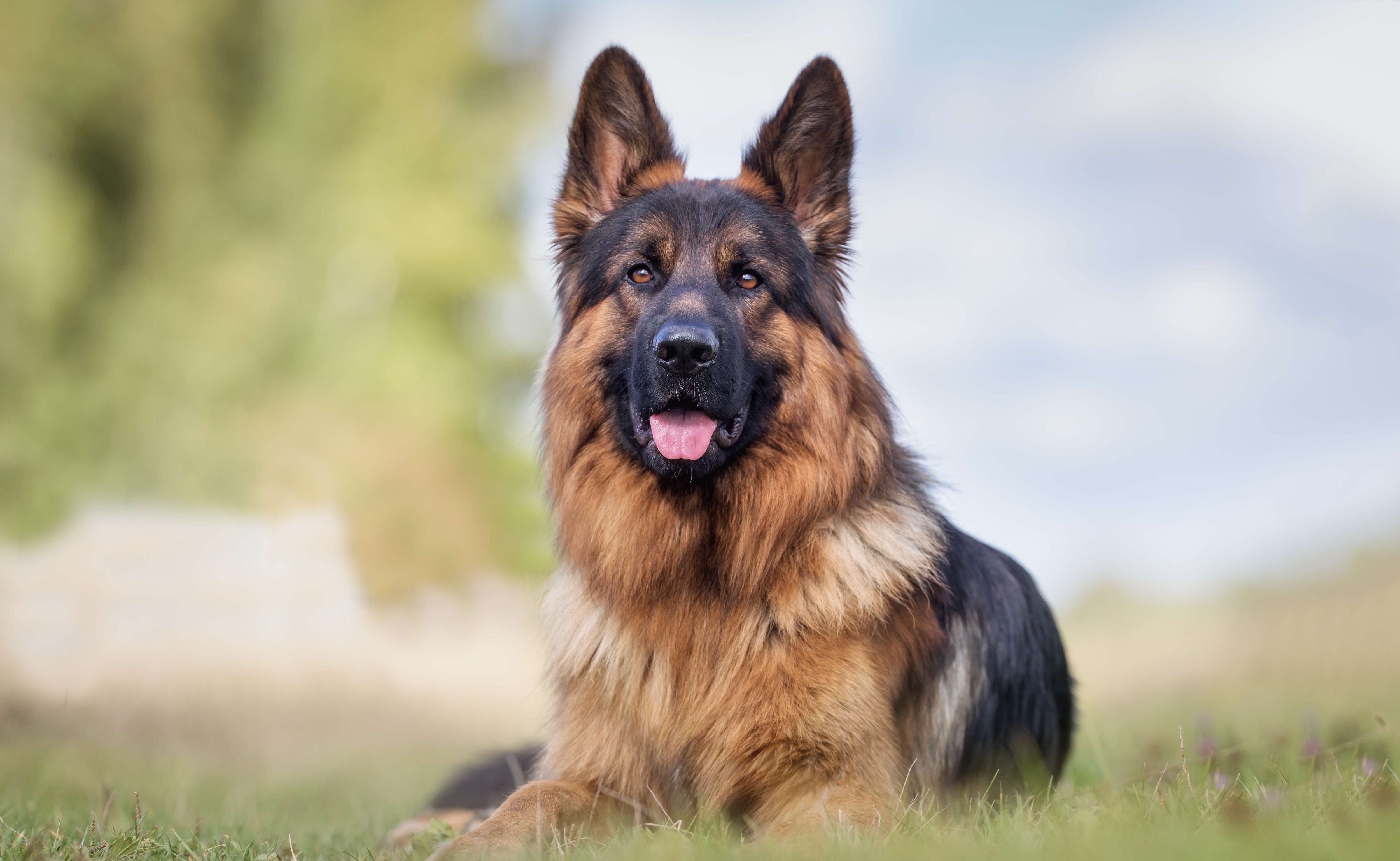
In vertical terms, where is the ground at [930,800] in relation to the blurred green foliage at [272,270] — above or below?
below

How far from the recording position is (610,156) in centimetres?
448

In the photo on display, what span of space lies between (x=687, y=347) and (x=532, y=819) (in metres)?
1.69

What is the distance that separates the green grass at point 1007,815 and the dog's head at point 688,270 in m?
1.48

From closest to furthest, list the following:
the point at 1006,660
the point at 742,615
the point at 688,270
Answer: the point at 742,615 < the point at 688,270 < the point at 1006,660

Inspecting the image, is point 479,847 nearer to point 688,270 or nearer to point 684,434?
point 684,434

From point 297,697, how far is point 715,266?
8.20 metres

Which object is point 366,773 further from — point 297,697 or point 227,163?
point 227,163

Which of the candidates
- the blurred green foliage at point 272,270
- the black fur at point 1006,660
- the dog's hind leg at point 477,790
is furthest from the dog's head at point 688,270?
the blurred green foliage at point 272,270

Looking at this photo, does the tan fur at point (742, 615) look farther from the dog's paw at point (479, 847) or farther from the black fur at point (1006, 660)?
Result: the black fur at point (1006, 660)

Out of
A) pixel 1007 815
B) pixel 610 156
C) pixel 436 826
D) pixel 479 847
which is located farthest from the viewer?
pixel 610 156

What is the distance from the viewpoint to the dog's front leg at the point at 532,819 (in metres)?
3.04

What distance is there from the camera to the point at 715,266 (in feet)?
13.3

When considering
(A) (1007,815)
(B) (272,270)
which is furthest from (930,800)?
(B) (272,270)

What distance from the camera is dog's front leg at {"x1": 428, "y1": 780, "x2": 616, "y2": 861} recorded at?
304cm
